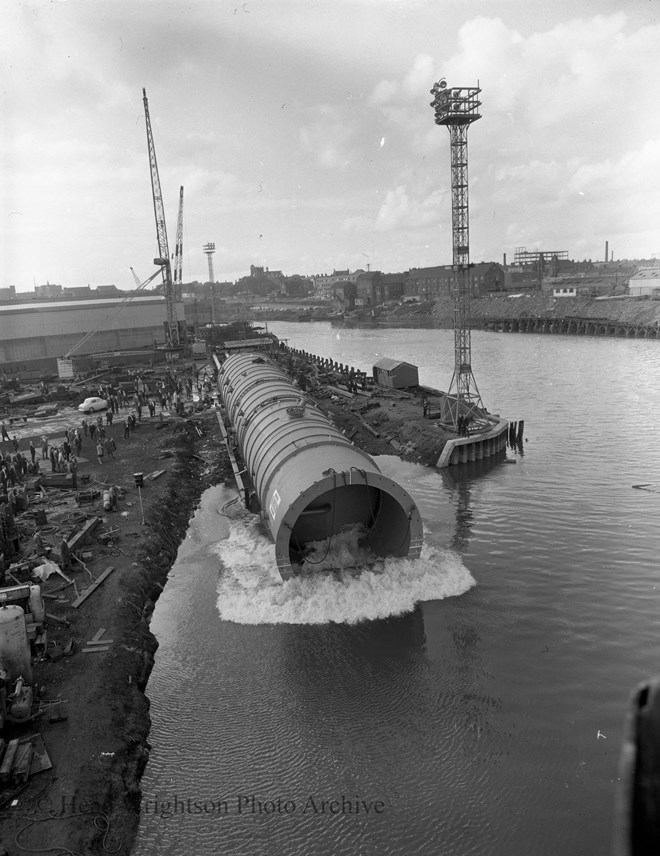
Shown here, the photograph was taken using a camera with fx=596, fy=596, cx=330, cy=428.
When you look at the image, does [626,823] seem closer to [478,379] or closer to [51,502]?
[51,502]

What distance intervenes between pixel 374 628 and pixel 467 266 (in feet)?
65.4

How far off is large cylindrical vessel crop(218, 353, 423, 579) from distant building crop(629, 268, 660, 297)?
9654 cm

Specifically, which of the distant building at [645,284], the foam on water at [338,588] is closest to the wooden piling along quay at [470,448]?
the foam on water at [338,588]

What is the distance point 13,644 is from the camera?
10539 mm

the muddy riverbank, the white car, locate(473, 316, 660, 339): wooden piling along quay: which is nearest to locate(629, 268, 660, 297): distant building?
locate(473, 316, 660, 339): wooden piling along quay

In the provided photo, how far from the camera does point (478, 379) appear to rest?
171 feet

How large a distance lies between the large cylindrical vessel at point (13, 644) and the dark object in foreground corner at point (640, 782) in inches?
430

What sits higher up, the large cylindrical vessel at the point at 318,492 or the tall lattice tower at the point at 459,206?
the tall lattice tower at the point at 459,206

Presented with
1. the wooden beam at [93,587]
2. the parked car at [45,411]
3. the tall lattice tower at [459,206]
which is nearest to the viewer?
the wooden beam at [93,587]

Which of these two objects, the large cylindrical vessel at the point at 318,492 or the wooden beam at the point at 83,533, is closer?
the large cylindrical vessel at the point at 318,492

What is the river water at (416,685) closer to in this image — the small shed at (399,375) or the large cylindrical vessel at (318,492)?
the large cylindrical vessel at (318,492)

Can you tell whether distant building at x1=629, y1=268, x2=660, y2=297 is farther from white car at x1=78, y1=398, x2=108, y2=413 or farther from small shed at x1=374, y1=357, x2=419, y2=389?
white car at x1=78, y1=398, x2=108, y2=413

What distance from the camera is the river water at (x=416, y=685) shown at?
9.16m

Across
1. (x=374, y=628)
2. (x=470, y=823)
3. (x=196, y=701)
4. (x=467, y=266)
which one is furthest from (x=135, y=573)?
(x=467, y=266)
